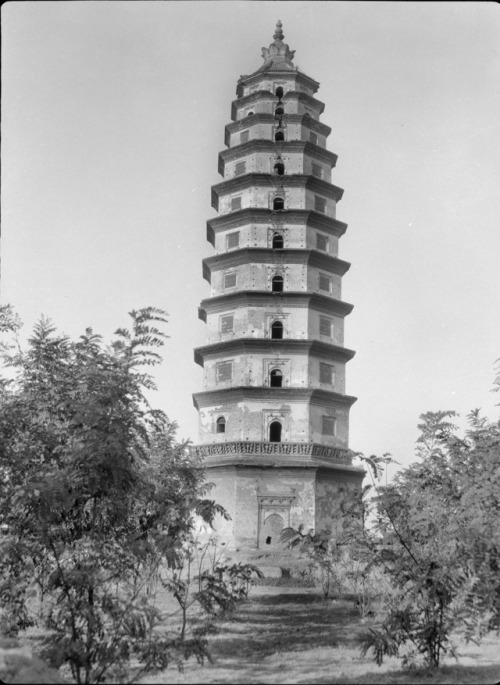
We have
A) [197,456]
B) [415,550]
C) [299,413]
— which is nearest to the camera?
[415,550]

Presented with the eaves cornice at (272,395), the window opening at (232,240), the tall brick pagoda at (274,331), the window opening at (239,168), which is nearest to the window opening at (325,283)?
the tall brick pagoda at (274,331)

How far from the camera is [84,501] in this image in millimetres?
8086

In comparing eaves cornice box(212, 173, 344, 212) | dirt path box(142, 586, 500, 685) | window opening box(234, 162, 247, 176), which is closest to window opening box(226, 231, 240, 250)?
eaves cornice box(212, 173, 344, 212)

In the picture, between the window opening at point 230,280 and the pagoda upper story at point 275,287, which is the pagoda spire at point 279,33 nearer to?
the pagoda upper story at point 275,287

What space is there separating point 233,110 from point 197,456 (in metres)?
17.2

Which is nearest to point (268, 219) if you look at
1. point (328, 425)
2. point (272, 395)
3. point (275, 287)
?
point (275, 287)

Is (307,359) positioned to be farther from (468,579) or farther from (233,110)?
(468,579)

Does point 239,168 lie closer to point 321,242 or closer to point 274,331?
point 321,242

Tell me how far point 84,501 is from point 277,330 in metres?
17.1

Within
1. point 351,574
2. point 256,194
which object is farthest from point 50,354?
point 256,194

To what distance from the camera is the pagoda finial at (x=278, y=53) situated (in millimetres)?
29283

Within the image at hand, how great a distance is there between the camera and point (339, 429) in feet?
79.7

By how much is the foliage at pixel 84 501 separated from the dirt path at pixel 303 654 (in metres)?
1.14

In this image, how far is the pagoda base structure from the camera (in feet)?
72.3
